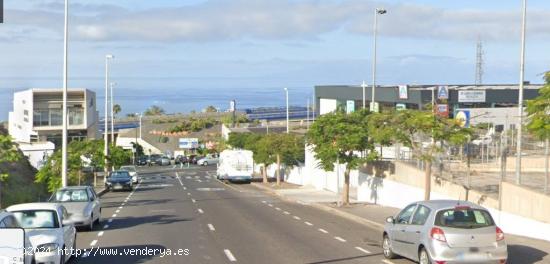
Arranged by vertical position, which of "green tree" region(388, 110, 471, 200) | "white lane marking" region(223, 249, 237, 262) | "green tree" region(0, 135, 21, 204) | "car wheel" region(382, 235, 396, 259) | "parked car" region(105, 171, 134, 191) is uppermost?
"green tree" region(388, 110, 471, 200)

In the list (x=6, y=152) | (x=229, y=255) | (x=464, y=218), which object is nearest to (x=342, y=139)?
(x=6, y=152)

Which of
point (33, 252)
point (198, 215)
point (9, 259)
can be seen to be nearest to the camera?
point (9, 259)

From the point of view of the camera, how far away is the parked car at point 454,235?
48.3 ft

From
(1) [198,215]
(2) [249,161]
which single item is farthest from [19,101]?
(1) [198,215]

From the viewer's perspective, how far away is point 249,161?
63.1 m

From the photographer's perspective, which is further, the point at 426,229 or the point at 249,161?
the point at 249,161

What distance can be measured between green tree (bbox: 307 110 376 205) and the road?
8.31 feet

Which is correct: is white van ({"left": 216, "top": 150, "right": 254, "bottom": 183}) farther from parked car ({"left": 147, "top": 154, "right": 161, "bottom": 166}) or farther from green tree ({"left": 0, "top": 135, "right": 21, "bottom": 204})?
parked car ({"left": 147, "top": 154, "right": 161, "bottom": 166})

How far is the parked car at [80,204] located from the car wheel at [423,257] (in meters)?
11.9

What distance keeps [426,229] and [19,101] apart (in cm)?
8209

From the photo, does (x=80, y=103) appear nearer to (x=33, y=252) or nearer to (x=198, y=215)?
(x=198, y=215)

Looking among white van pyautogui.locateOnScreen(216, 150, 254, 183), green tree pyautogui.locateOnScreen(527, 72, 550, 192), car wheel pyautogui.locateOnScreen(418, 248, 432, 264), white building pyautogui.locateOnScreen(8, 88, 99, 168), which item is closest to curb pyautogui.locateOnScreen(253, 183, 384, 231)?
green tree pyautogui.locateOnScreen(527, 72, 550, 192)

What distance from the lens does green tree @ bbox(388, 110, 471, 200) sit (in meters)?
25.3

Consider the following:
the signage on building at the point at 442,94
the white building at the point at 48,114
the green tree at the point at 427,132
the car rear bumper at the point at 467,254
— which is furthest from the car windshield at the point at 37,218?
the white building at the point at 48,114
